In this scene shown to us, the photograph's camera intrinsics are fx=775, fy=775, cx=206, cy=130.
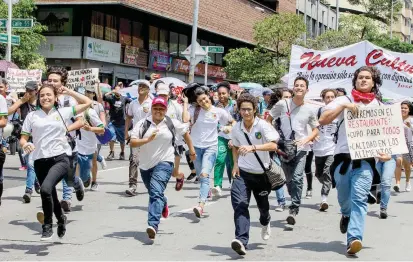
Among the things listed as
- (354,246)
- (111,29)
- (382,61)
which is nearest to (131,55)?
(111,29)

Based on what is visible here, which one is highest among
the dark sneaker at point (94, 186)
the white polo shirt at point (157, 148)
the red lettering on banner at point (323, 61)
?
the red lettering on banner at point (323, 61)

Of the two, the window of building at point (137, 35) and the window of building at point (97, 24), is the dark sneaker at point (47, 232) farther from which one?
the window of building at point (137, 35)

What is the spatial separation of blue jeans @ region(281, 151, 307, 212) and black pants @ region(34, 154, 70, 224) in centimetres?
300

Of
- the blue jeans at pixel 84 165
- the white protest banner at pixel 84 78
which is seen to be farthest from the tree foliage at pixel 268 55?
the blue jeans at pixel 84 165

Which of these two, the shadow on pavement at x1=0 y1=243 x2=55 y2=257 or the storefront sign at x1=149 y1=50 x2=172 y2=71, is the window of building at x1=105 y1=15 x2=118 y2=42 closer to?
the storefront sign at x1=149 y1=50 x2=172 y2=71

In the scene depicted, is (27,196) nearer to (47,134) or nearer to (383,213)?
(47,134)

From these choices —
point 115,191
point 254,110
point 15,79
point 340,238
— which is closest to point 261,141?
point 254,110

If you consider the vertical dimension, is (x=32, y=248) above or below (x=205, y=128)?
below

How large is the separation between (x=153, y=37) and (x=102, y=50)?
21.3ft

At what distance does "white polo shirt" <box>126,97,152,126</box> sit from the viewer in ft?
40.5

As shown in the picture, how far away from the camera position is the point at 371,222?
1016 centimetres

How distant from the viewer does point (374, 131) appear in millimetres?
7770

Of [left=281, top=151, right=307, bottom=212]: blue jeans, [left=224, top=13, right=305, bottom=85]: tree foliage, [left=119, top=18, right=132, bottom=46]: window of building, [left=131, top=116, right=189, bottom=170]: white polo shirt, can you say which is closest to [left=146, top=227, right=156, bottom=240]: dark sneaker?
[left=131, top=116, right=189, bottom=170]: white polo shirt

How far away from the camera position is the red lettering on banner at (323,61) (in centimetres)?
1622
